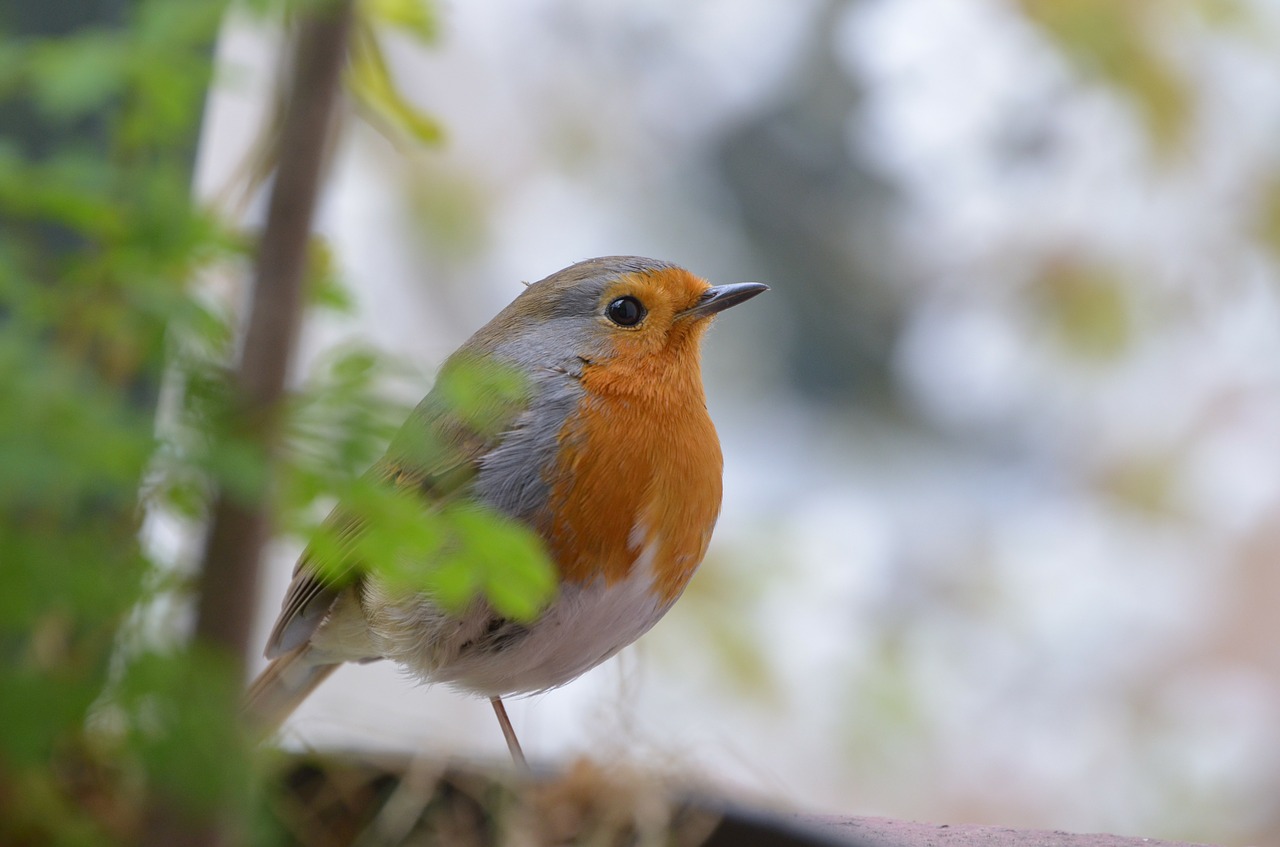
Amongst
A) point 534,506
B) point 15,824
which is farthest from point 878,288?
point 15,824

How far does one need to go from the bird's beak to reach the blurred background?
125 cm

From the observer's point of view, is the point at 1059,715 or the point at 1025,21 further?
the point at 1059,715

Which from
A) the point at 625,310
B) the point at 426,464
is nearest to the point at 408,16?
the point at 426,464

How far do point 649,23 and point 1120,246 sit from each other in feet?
3.92

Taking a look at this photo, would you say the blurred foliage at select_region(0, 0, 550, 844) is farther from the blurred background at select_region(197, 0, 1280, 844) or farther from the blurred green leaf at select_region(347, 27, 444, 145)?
the blurred background at select_region(197, 0, 1280, 844)

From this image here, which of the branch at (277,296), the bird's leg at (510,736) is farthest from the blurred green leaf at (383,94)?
the bird's leg at (510,736)

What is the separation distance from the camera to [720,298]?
4.84ft

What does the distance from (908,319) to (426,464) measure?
2384 mm

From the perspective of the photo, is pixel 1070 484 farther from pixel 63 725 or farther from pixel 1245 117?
pixel 63 725

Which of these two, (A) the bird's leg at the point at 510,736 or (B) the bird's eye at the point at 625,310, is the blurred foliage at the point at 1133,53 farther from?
(A) the bird's leg at the point at 510,736

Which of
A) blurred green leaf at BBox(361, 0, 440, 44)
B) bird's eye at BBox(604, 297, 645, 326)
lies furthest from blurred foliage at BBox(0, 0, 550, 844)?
bird's eye at BBox(604, 297, 645, 326)

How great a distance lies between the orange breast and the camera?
134 centimetres

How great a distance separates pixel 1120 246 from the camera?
117 inches

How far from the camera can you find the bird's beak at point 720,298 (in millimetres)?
1445
